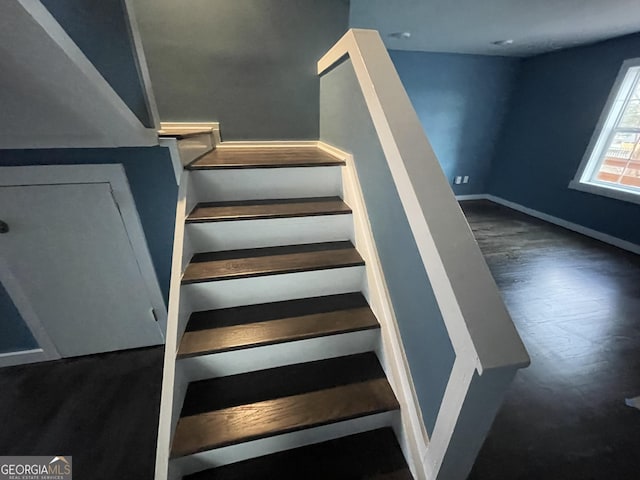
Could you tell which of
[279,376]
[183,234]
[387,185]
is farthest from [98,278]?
[387,185]

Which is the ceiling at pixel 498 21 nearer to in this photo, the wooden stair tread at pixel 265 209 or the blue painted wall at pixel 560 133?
the blue painted wall at pixel 560 133

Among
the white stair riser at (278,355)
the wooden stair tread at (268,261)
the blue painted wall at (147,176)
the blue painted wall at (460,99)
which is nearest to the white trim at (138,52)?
the blue painted wall at (147,176)

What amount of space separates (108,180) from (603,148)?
17.5ft

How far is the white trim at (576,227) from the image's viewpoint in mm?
3113

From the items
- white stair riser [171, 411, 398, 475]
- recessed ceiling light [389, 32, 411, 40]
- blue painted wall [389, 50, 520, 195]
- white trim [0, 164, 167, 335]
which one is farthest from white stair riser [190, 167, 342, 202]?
blue painted wall [389, 50, 520, 195]

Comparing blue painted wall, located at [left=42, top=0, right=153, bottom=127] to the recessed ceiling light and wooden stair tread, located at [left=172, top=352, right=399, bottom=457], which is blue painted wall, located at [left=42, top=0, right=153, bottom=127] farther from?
the recessed ceiling light

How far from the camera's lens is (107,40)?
4.13 feet

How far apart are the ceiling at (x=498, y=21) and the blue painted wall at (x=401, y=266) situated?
1.52m

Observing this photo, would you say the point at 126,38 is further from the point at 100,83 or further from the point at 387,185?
the point at 387,185

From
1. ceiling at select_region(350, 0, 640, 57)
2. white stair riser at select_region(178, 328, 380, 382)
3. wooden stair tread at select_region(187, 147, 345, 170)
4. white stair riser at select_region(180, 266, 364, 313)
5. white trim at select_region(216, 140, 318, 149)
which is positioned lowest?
white stair riser at select_region(178, 328, 380, 382)

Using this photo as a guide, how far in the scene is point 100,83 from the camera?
869mm

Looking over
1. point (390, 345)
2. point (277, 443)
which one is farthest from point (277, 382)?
point (390, 345)

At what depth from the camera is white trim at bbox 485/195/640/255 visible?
3.11 meters

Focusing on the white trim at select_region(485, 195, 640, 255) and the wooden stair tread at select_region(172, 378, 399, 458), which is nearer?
the wooden stair tread at select_region(172, 378, 399, 458)
